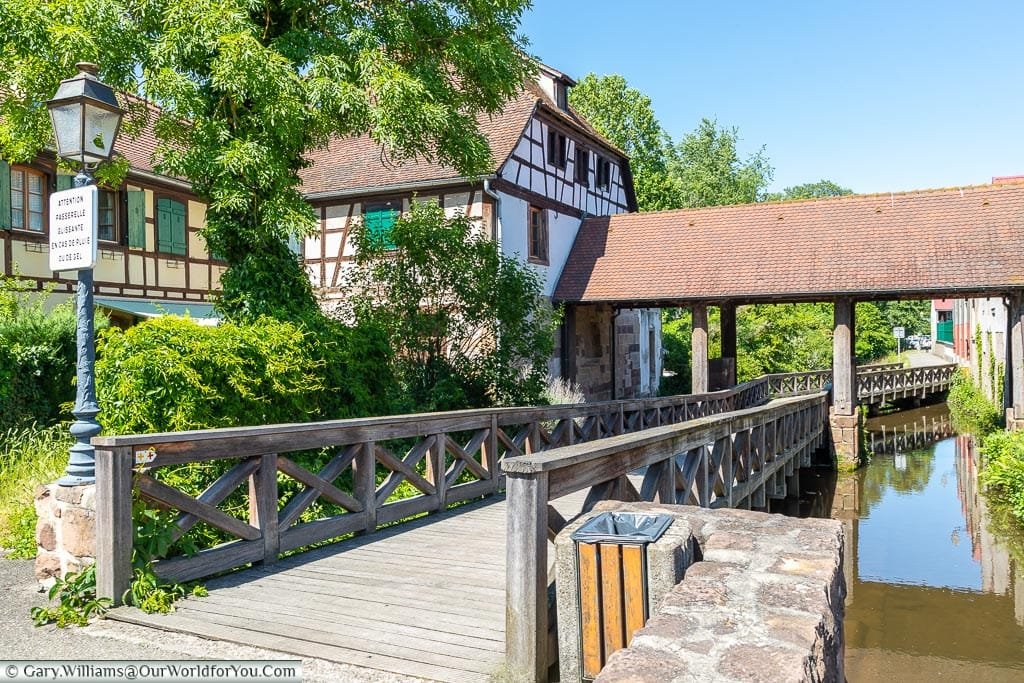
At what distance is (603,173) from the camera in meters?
22.3

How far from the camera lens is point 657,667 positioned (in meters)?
2.37

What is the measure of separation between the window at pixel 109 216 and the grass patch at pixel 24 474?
7.55m

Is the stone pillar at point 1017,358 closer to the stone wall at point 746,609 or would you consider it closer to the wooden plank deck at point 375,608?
the wooden plank deck at point 375,608

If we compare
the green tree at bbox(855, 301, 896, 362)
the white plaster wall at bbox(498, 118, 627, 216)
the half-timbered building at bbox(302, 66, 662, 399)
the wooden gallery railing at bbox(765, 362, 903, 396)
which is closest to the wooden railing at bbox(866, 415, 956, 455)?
the wooden gallery railing at bbox(765, 362, 903, 396)

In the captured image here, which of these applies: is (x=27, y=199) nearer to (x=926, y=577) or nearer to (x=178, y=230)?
(x=178, y=230)

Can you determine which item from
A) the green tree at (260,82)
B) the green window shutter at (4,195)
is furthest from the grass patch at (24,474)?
the green window shutter at (4,195)

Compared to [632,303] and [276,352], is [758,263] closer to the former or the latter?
[632,303]

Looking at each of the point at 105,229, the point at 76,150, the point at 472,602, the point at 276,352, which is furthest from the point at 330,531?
the point at 105,229

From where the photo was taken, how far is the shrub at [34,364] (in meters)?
9.03

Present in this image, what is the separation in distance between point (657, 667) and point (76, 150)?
467cm

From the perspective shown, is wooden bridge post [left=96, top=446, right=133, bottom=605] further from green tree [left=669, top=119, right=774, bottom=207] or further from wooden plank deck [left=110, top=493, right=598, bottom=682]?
green tree [left=669, top=119, right=774, bottom=207]

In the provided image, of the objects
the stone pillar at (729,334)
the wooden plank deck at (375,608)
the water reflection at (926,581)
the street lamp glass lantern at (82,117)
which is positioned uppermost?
the street lamp glass lantern at (82,117)

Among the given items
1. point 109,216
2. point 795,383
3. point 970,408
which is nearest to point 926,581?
point 795,383

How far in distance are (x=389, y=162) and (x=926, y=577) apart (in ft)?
43.0
